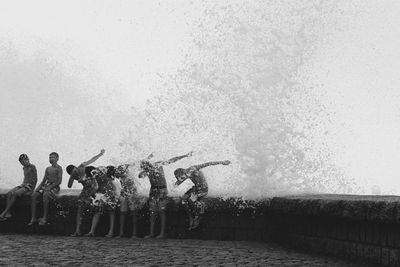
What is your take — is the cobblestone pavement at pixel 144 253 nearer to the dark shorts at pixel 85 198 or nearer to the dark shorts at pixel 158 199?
the dark shorts at pixel 158 199

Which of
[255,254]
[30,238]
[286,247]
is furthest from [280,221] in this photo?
[30,238]

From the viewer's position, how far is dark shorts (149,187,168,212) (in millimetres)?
10578

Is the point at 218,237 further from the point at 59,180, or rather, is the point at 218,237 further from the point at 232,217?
the point at 59,180

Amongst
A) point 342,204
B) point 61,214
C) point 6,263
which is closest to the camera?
point 6,263

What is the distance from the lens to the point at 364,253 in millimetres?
7062

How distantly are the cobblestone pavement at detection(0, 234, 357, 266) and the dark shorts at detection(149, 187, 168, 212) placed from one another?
1.76 feet

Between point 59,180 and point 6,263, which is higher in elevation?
point 59,180

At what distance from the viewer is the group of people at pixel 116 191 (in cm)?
1041

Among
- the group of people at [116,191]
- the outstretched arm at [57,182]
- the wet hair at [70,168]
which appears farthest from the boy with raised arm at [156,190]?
the outstretched arm at [57,182]

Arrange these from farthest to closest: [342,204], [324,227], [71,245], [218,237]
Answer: [218,237] → [71,245] → [324,227] → [342,204]

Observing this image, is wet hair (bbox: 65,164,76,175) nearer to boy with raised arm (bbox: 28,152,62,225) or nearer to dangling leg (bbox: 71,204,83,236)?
boy with raised arm (bbox: 28,152,62,225)

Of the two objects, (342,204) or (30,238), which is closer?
(342,204)

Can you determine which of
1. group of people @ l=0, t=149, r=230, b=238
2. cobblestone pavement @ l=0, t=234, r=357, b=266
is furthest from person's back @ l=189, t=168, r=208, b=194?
cobblestone pavement @ l=0, t=234, r=357, b=266

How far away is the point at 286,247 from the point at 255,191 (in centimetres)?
190
